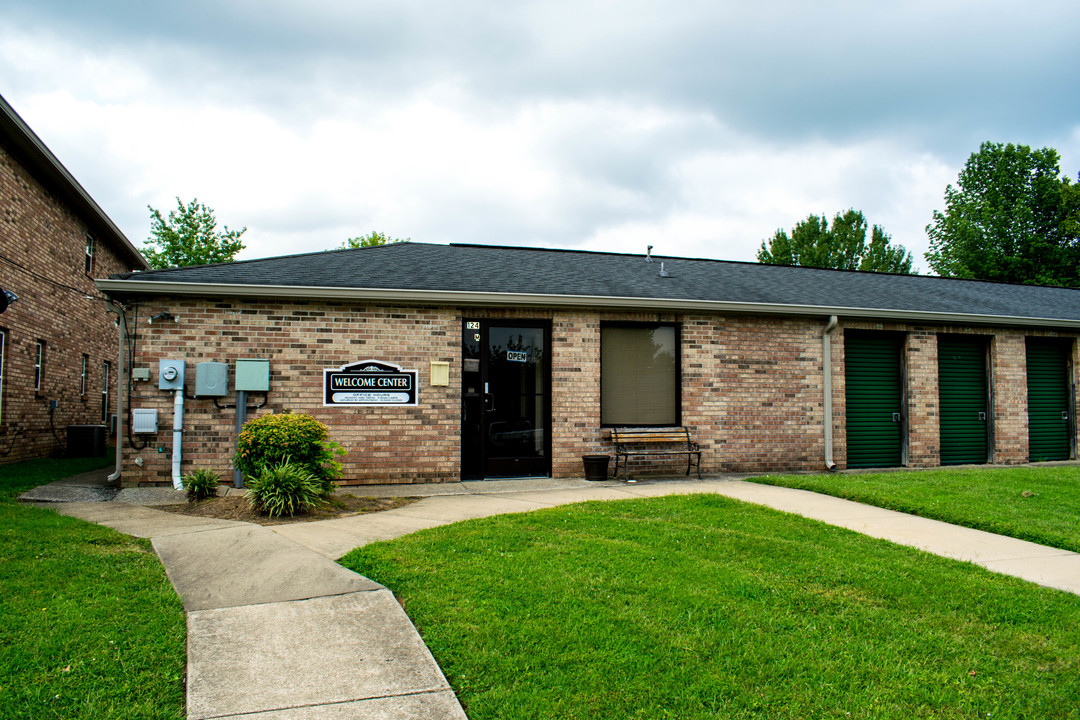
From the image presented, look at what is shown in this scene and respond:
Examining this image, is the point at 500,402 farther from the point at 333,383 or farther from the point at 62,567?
the point at 62,567

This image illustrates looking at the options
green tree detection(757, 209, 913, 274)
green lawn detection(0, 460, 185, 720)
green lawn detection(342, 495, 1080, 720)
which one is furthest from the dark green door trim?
green tree detection(757, 209, 913, 274)

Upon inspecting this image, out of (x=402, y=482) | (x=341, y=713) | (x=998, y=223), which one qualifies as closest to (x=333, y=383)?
(x=402, y=482)

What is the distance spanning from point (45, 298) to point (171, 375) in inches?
297

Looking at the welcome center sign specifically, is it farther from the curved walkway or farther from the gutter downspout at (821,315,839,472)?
the gutter downspout at (821,315,839,472)

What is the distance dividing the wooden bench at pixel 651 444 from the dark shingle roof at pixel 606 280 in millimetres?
2082

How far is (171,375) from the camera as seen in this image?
8.92 metres

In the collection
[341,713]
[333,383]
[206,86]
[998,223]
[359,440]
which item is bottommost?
[341,713]

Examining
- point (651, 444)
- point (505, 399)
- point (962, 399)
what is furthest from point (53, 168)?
point (962, 399)

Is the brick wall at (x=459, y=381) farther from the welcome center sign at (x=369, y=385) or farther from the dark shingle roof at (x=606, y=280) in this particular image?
the dark shingle roof at (x=606, y=280)

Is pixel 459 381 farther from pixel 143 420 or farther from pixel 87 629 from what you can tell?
pixel 87 629

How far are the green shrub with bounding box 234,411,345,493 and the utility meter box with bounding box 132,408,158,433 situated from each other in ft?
7.05

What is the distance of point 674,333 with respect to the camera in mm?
10914

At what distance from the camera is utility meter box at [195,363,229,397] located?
900 centimetres

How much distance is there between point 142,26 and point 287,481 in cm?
→ 633
